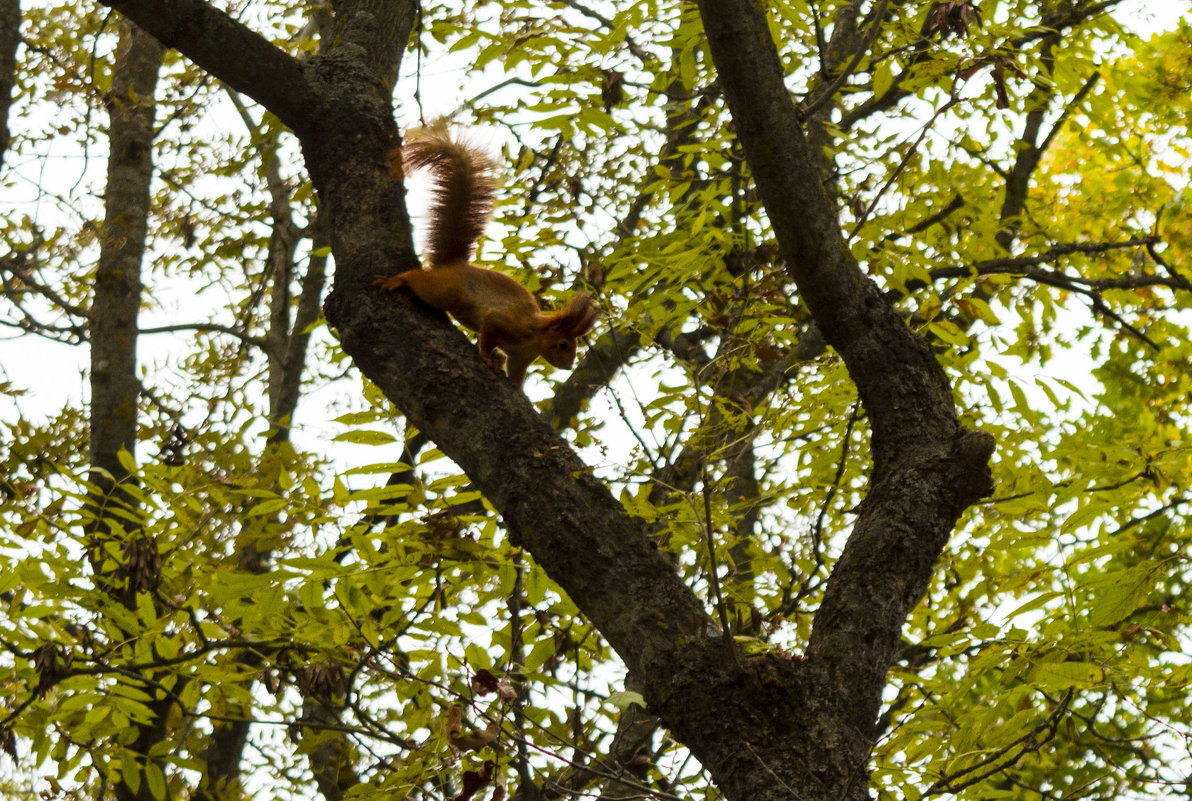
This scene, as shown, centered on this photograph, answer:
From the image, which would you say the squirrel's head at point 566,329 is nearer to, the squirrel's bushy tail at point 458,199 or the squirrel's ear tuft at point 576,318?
the squirrel's ear tuft at point 576,318

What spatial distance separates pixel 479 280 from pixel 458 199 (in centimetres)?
32

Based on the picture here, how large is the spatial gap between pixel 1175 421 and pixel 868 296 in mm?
6588

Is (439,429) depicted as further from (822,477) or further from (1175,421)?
(1175,421)

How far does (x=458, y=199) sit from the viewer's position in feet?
12.3

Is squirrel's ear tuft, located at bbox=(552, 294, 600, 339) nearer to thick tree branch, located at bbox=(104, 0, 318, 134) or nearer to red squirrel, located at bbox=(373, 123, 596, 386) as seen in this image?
red squirrel, located at bbox=(373, 123, 596, 386)

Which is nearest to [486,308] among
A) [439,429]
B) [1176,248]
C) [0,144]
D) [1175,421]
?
[439,429]

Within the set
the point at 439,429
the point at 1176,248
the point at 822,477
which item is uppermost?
the point at 1176,248

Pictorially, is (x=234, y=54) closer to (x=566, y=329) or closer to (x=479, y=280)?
(x=479, y=280)

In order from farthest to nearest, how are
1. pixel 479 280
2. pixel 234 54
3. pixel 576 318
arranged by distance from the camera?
pixel 576 318 < pixel 479 280 < pixel 234 54

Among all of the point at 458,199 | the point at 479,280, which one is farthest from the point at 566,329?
the point at 458,199

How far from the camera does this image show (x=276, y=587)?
2545 mm

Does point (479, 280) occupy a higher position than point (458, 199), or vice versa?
point (458, 199)

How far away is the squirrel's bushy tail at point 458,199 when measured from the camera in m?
3.67

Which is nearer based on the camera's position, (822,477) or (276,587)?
(276,587)
